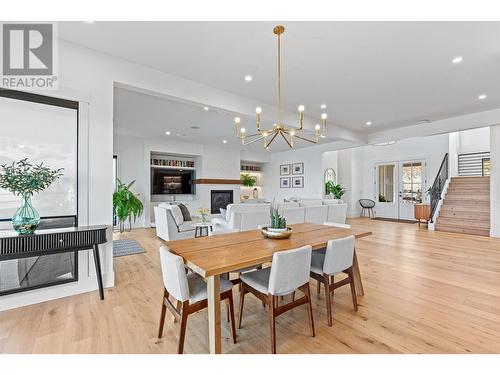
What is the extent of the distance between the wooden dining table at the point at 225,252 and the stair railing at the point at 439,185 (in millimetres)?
6002

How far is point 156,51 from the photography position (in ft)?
9.41

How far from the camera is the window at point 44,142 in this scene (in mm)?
2404

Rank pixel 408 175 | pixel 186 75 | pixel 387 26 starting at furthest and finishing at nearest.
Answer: pixel 408 175, pixel 186 75, pixel 387 26

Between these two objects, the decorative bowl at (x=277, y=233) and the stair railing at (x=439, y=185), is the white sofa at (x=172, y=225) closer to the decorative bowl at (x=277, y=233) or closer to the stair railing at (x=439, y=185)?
the decorative bowl at (x=277, y=233)

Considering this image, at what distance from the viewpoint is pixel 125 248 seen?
15.4ft

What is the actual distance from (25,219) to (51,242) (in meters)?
0.32

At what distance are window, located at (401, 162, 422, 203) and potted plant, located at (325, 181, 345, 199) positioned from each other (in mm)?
2113

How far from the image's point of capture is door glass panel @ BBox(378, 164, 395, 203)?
8.92m

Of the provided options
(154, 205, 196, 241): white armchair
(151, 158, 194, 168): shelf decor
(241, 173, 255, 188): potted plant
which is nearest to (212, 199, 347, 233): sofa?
(154, 205, 196, 241): white armchair

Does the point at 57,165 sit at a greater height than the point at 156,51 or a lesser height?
lesser

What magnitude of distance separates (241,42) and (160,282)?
3075 millimetres

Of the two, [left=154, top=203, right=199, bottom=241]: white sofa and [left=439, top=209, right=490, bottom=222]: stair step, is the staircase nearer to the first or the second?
[left=439, top=209, right=490, bottom=222]: stair step
